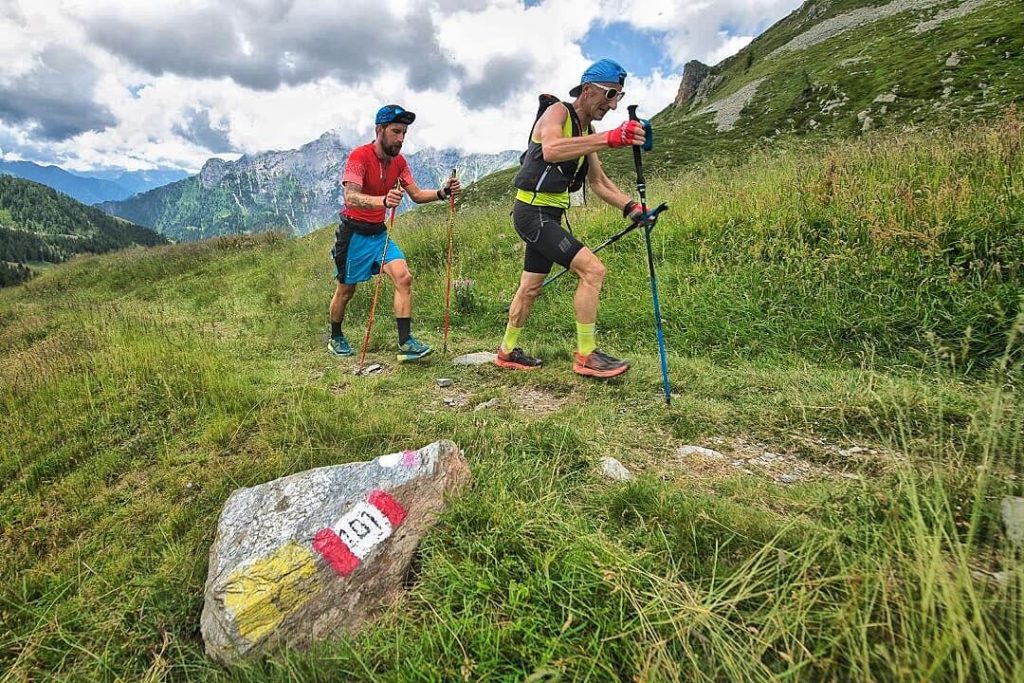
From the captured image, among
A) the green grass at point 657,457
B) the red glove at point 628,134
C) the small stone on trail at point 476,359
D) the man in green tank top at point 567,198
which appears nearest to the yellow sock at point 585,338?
the man in green tank top at point 567,198

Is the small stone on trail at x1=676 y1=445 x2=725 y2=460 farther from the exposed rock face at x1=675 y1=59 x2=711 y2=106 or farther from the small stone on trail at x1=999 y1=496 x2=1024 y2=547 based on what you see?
the exposed rock face at x1=675 y1=59 x2=711 y2=106

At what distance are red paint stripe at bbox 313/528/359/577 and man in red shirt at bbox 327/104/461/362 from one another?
13.8ft

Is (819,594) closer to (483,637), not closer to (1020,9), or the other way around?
(483,637)

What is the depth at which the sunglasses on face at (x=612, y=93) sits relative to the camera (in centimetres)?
479

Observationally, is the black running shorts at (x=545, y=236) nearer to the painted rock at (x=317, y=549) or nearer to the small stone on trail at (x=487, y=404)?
the small stone on trail at (x=487, y=404)

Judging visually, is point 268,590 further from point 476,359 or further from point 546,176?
point 546,176

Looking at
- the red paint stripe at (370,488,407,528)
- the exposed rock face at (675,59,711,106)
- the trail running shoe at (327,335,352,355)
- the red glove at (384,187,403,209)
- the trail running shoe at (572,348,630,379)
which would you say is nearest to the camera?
the red paint stripe at (370,488,407,528)

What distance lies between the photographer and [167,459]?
388 centimetres

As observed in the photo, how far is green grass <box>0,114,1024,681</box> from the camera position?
5.87 ft

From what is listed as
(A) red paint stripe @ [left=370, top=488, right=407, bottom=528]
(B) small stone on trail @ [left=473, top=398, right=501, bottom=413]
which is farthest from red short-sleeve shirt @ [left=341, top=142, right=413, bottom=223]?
(A) red paint stripe @ [left=370, top=488, right=407, bottom=528]

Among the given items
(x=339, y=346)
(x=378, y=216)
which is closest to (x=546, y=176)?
(x=378, y=216)

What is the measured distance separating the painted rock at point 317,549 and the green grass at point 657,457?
148 mm

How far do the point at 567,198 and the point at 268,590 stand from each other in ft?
15.6

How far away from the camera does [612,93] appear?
484cm
